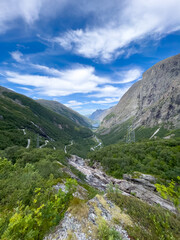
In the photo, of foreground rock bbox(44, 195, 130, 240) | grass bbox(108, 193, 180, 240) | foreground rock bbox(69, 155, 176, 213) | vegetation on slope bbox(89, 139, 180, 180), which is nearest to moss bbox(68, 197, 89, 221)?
foreground rock bbox(44, 195, 130, 240)

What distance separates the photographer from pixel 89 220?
29.9 feet

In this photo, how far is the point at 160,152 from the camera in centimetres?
5375

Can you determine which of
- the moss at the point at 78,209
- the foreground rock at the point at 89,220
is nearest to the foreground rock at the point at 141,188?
the foreground rock at the point at 89,220

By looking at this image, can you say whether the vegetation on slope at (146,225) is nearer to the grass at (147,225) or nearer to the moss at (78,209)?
the grass at (147,225)

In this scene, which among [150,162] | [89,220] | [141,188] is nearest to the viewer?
[89,220]

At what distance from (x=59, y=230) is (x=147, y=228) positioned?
8.26 m

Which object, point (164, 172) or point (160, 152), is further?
point (160, 152)

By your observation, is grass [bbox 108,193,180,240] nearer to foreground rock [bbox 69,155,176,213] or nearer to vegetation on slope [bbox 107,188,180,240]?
vegetation on slope [bbox 107,188,180,240]

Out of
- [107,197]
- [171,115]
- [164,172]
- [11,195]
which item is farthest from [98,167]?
[171,115]

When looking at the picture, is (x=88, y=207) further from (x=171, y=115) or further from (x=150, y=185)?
(x=171, y=115)

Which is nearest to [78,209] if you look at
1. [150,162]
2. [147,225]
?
[147,225]

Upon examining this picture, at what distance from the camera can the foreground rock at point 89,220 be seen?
770 centimetres

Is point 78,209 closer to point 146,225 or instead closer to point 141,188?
point 146,225

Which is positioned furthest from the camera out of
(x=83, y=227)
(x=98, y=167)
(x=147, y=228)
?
(x=98, y=167)
